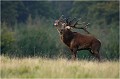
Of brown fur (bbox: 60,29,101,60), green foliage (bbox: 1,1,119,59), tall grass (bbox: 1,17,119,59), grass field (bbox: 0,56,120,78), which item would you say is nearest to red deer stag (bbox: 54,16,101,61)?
brown fur (bbox: 60,29,101,60)

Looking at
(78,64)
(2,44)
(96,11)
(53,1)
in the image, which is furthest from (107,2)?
(78,64)

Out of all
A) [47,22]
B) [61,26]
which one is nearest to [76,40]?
[61,26]

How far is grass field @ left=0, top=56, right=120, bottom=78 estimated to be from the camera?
14.3 m

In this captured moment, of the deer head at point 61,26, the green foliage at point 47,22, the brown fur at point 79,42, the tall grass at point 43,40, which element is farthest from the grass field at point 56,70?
the green foliage at point 47,22

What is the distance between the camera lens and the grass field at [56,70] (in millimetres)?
14259

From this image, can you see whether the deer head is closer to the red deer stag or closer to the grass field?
the red deer stag

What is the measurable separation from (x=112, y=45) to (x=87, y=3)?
22.0 metres

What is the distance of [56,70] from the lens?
1470 cm

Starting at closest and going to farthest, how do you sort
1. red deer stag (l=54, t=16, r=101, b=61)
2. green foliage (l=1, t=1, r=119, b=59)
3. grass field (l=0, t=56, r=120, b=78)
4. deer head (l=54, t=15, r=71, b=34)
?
grass field (l=0, t=56, r=120, b=78)
red deer stag (l=54, t=16, r=101, b=61)
deer head (l=54, t=15, r=71, b=34)
green foliage (l=1, t=1, r=119, b=59)

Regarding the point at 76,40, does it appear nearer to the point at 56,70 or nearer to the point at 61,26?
the point at 61,26

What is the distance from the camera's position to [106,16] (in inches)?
2308

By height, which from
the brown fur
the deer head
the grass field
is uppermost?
the deer head

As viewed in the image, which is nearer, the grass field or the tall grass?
the grass field

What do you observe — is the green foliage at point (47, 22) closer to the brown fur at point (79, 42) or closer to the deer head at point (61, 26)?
the brown fur at point (79, 42)
